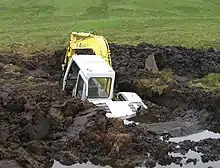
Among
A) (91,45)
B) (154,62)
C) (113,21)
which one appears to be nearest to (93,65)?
(91,45)

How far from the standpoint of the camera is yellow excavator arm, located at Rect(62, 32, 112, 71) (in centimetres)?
2452

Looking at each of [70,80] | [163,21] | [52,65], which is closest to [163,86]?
[70,80]

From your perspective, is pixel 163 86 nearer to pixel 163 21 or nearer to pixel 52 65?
pixel 52 65

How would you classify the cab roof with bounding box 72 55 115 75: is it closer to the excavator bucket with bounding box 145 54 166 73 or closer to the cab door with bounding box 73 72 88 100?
the cab door with bounding box 73 72 88 100

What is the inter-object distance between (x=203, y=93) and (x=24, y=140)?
8.57 metres

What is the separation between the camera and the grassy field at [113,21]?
38.0 m

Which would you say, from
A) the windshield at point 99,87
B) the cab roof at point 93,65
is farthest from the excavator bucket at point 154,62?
A: the windshield at point 99,87

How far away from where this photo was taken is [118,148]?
16516mm

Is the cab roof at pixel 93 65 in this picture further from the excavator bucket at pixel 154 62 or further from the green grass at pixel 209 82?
the green grass at pixel 209 82

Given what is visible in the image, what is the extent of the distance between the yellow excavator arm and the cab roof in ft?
2.65

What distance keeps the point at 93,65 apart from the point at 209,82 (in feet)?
21.9

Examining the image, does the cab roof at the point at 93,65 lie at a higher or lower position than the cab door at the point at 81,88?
higher

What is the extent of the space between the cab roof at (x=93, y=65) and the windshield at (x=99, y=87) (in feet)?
0.87

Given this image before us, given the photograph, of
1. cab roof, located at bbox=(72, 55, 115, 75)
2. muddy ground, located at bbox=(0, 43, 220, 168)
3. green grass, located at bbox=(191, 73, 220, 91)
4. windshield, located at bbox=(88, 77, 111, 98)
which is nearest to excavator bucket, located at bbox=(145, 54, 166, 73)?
muddy ground, located at bbox=(0, 43, 220, 168)
